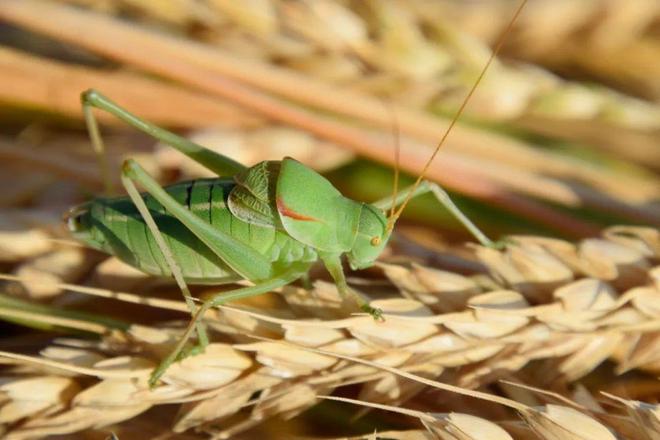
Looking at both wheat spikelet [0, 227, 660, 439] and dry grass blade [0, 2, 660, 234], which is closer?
wheat spikelet [0, 227, 660, 439]

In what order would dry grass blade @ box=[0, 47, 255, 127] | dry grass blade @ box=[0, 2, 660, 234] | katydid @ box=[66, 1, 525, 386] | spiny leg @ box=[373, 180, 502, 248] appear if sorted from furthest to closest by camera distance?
dry grass blade @ box=[0, 47, 255, 127] → dry grass blade @ box=[0, 2, 660, 234] → spiny leg @ box=[373, 180, 502, 248] → katydid @ box=[66, 1, 525, 386]

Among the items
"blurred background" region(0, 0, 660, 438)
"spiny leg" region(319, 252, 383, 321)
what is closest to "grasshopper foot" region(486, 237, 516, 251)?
"blurred background" region(0, 0, 660, 438)

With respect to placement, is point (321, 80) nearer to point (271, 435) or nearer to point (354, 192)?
point (354, 192)

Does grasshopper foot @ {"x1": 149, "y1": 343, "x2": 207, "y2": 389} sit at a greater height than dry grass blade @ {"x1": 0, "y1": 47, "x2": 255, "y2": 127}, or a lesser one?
lesser

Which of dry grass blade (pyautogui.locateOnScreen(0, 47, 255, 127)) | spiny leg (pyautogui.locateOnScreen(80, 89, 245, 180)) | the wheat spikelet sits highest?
dry grass blade (pyautogui.locateOnScreen(0, 47, 255, 127))

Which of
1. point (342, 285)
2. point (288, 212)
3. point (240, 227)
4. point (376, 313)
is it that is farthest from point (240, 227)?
point (376, 313)

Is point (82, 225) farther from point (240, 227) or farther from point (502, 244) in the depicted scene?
point (502, 244)

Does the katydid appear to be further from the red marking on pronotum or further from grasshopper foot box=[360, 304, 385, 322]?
grasshopper foot box=[360, 304, 385, 322]

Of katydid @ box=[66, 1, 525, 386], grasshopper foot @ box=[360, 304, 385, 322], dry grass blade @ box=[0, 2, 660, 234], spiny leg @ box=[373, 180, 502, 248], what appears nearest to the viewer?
grasshopper foot @ box=[360, 304, 385, 322]

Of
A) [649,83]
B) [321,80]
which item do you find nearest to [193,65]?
[321,80]
